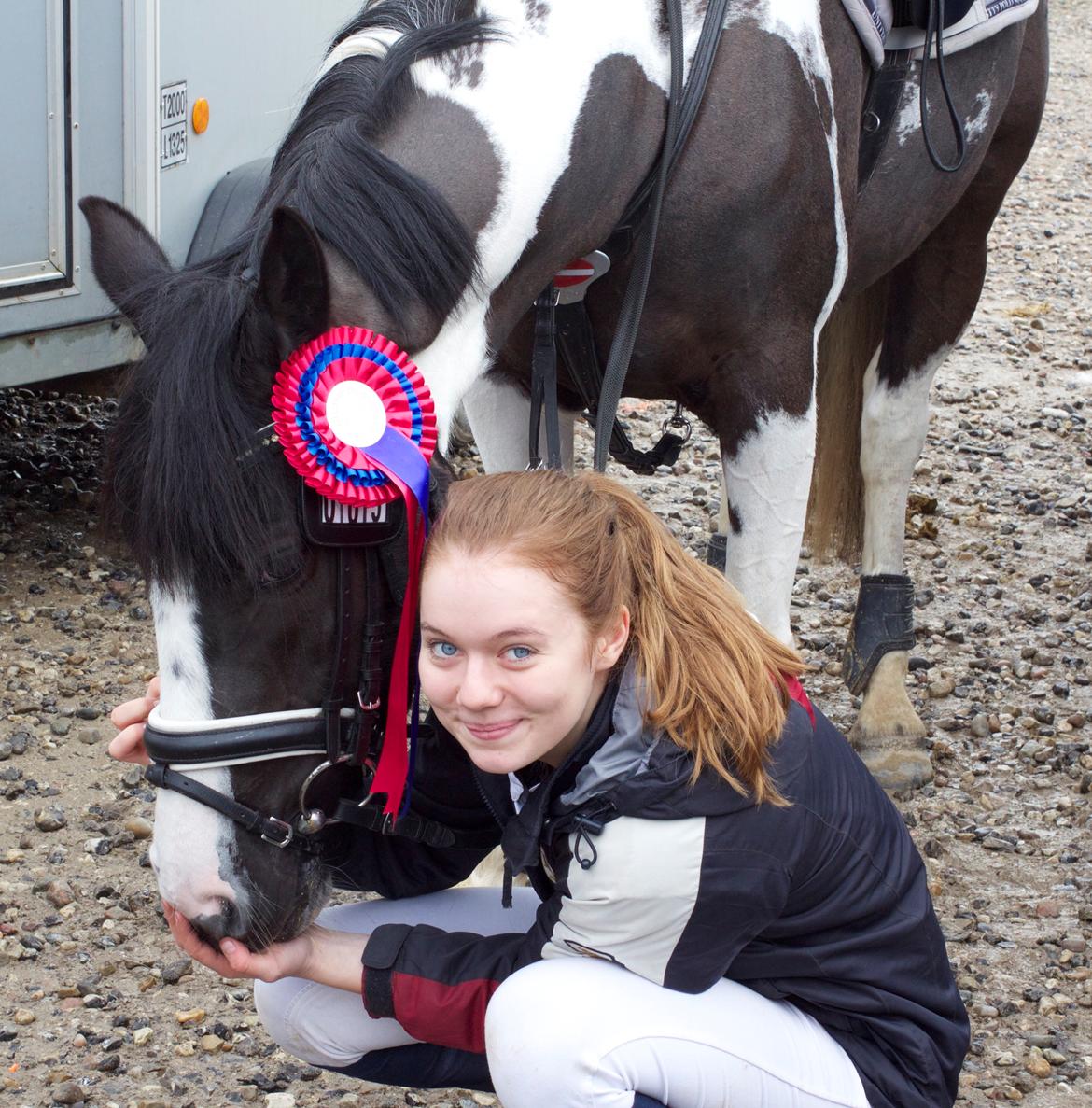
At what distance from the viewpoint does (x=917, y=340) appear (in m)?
3.46

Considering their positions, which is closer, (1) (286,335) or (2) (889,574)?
(1) (286,335)

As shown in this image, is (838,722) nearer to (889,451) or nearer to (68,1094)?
(889,451)

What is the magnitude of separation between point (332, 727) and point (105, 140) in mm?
2555

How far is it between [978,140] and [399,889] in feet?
6.45

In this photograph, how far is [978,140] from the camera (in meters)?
3.03

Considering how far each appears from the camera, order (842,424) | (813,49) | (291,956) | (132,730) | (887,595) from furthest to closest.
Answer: (842,424) → (887,595) → (813,49) → (132,730) → (291,956)

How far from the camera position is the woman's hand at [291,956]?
172 cm

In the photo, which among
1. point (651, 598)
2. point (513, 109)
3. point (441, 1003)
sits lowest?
point (441, 1003)

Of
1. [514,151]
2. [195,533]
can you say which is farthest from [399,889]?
[514,151]

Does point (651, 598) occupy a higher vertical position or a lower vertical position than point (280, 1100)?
higher

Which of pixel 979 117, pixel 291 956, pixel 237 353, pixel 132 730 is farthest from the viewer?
pixel 979 117

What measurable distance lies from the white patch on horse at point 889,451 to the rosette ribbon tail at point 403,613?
6.62 feet

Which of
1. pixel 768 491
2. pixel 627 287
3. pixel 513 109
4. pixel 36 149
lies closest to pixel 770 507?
pixel 768 491

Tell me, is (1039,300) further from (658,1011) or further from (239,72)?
(658,1011)
